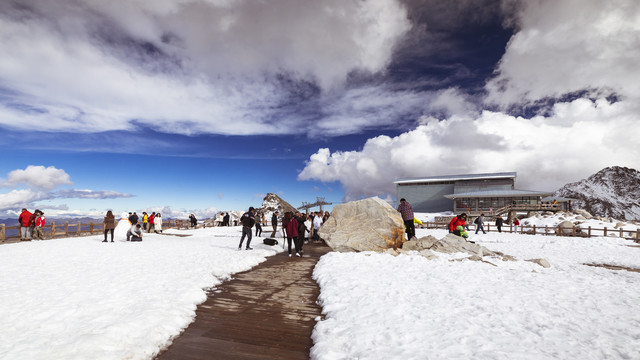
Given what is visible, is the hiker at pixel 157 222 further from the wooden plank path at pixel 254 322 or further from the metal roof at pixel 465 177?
the metal roof at pixel 465 177

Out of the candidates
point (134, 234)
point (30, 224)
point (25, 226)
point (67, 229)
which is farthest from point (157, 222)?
point (25, 226)

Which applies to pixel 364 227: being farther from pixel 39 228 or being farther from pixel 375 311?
pixel 39 228

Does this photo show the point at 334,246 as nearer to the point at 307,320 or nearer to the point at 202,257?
the point at 202,257

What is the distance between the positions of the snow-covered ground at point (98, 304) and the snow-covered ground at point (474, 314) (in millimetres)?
2888

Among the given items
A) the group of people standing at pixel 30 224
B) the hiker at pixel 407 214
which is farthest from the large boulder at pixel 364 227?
the group of people standing at pixel 30 224

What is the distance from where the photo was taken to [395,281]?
8023 mm

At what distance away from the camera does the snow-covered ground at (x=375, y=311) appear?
4125 millimetres

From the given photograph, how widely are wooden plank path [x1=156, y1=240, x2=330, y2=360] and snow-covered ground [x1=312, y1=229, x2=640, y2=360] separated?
16.3 inches

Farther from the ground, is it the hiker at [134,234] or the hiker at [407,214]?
the hiker at [407,214]

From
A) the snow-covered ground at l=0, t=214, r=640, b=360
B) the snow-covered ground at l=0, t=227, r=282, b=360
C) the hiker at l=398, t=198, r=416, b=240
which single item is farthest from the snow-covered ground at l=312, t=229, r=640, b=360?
the hiker at l=398, t=198, r=416, b=240

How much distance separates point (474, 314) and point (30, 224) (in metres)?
27.2

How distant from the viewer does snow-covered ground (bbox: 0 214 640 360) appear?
4.12m

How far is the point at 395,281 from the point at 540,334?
3803 mm

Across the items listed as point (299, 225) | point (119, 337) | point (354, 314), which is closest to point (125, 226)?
point (299, 225)
